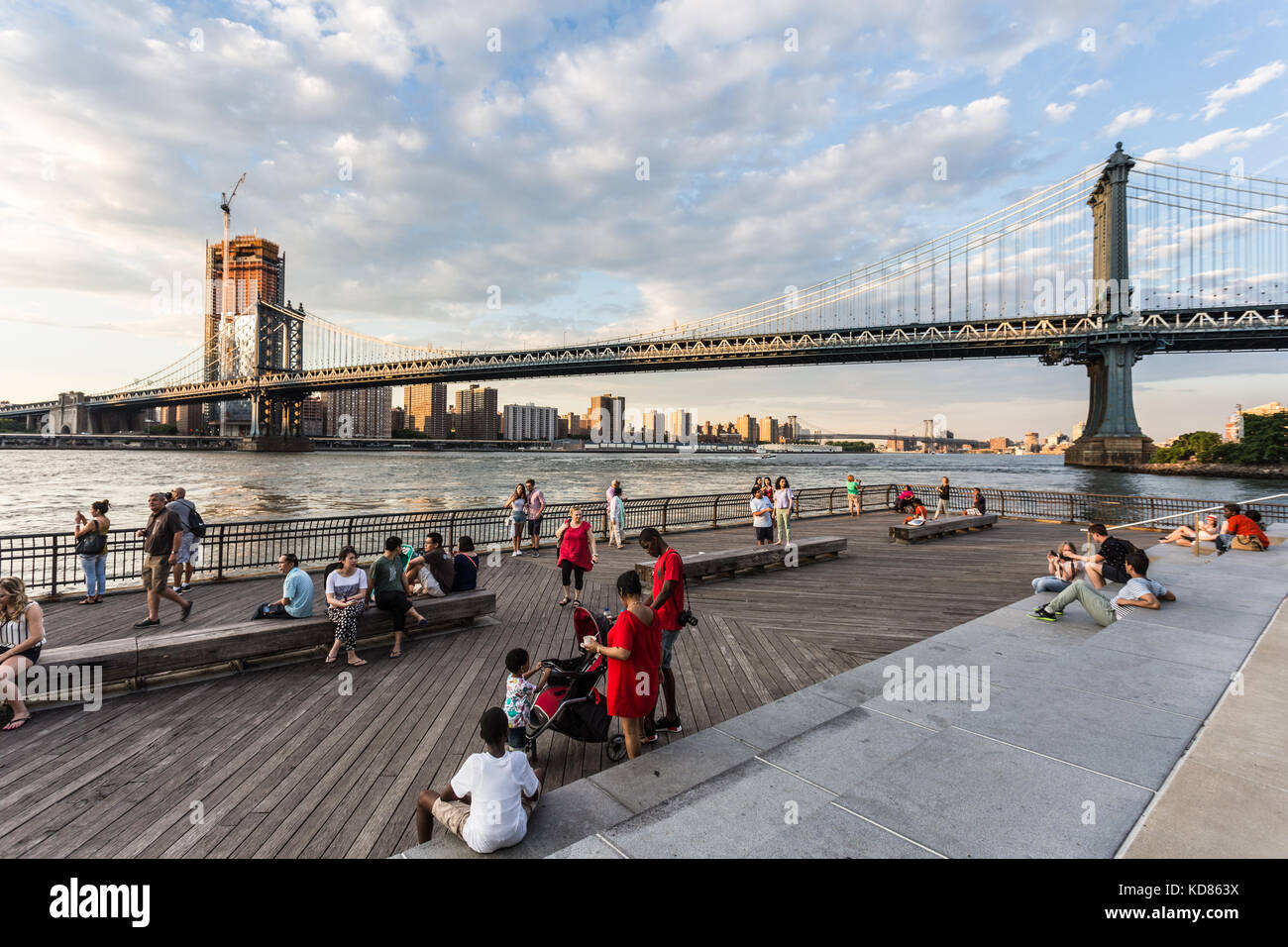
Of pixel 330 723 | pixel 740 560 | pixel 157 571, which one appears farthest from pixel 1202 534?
pixel 157 571

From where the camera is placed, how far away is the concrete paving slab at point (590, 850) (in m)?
2.87

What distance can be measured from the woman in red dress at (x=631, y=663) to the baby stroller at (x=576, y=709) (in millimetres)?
192

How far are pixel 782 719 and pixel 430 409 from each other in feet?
642

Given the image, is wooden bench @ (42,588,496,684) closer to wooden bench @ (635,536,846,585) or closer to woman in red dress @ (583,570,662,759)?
woman in red dress @ (583,570,662,759)

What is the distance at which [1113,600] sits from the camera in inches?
301

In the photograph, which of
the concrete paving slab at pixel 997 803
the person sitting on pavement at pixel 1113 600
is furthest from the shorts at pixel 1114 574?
the concrete paving slab at pixel 997 803

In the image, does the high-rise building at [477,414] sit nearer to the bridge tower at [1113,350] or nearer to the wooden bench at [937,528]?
the bridge tower at [1113,350]

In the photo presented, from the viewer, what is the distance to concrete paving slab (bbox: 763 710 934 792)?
3715 millimetres

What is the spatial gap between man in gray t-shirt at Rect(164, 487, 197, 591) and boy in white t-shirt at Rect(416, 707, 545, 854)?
8105 millimetres

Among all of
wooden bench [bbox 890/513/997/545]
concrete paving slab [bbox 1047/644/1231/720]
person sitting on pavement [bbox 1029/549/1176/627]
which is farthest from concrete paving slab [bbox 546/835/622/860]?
wooden bench [bbox 890/513/997/545]

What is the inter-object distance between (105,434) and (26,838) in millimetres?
152875

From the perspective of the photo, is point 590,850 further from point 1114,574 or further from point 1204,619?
point 1114,574
